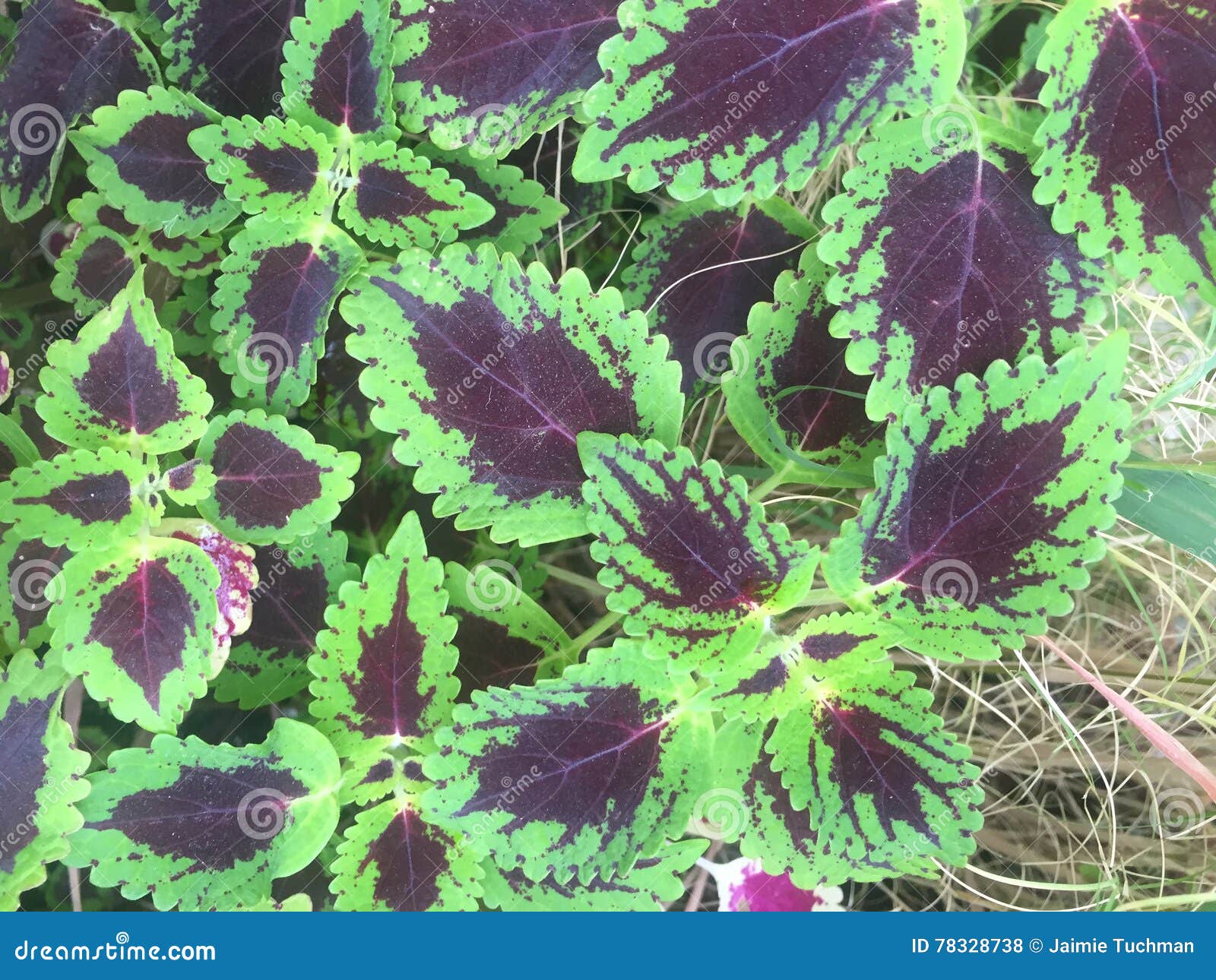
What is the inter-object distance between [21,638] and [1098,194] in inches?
46.6

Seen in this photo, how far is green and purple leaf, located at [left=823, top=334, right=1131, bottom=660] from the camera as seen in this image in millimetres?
967

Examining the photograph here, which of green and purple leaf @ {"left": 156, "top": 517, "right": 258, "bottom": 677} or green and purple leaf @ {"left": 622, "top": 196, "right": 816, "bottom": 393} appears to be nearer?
green and purple leaf @ {"left": 156, "top": 517, "right": 258, "bottom": 677}

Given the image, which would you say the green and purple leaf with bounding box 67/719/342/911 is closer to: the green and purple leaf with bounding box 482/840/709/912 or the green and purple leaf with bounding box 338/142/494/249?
the green and purple leaf with bounding box 482/840/709/912

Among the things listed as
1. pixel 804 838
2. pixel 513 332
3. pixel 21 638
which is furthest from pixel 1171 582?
pixel 21 638

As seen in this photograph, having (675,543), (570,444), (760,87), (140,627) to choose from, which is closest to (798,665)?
(675,543)

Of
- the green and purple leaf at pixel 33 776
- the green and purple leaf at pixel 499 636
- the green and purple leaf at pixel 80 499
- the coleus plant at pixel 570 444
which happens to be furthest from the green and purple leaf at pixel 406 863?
the green and purple leaf at pixel 80 499

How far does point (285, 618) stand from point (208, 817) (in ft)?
0.74

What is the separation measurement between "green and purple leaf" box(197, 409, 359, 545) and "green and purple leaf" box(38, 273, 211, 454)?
0.05 m

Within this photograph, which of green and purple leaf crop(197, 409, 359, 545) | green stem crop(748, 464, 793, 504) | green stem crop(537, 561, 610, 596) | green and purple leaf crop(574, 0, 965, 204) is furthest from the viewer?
green stem crop(537, 561, 610, 596)

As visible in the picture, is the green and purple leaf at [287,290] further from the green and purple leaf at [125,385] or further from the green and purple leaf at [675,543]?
the green and purple leaf at [675,543]

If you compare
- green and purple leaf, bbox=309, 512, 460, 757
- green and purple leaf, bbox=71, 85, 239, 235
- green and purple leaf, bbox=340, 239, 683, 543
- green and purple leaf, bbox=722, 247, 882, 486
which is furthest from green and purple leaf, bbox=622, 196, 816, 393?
green and purple leaf, bbox=71, 85, 239, 235

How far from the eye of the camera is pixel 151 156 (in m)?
1.12

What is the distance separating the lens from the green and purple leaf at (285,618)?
3.83 feet

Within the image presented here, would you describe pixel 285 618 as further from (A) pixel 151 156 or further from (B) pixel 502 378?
(A) pixel 151 156
